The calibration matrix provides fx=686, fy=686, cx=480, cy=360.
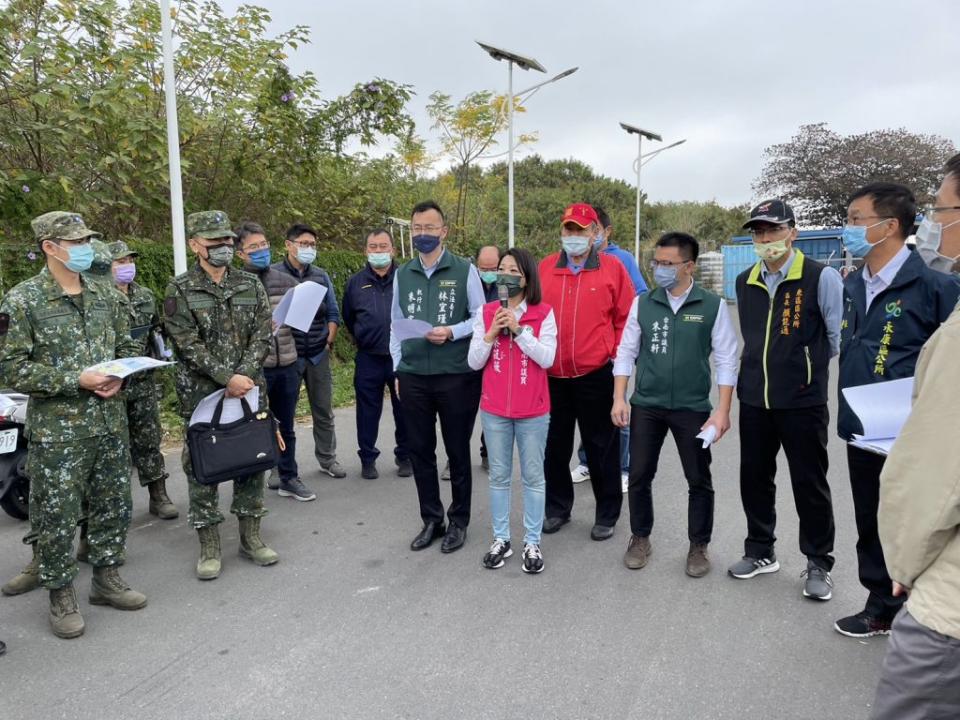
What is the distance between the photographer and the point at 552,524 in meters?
4.37

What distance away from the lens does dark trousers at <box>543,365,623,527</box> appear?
421 cm

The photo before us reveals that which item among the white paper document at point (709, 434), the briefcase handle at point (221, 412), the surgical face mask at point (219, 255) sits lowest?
the white paper document at point (709, 434)

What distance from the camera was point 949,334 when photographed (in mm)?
1393

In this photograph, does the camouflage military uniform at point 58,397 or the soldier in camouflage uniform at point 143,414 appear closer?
the camouflage military uniform at point 58,397

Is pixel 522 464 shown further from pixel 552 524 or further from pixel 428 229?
pixel 428 229

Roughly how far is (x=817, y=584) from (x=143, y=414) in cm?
415

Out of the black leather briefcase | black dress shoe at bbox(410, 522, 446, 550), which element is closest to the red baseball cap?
black dress shoe at bbox(410, 522, 446, 550)

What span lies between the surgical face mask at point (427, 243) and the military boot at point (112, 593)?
2349 mm

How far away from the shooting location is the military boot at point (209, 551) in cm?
375

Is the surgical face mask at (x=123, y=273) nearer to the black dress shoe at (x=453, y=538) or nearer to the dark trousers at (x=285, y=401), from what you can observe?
the dark trousers at (x=285, y=401)

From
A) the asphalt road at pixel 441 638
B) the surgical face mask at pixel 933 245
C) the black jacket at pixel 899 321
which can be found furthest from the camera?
the black jacket at pixel 899 321

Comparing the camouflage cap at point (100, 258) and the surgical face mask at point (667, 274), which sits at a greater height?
the camouflage cap at point (100, 258)

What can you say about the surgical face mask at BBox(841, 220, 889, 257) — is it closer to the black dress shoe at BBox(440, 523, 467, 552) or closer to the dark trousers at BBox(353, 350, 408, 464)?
the black dress shoe at BBox(440, 523, 467, 552)

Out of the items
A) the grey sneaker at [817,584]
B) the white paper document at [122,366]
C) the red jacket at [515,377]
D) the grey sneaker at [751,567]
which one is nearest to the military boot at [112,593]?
the white paper document at [122,366]
